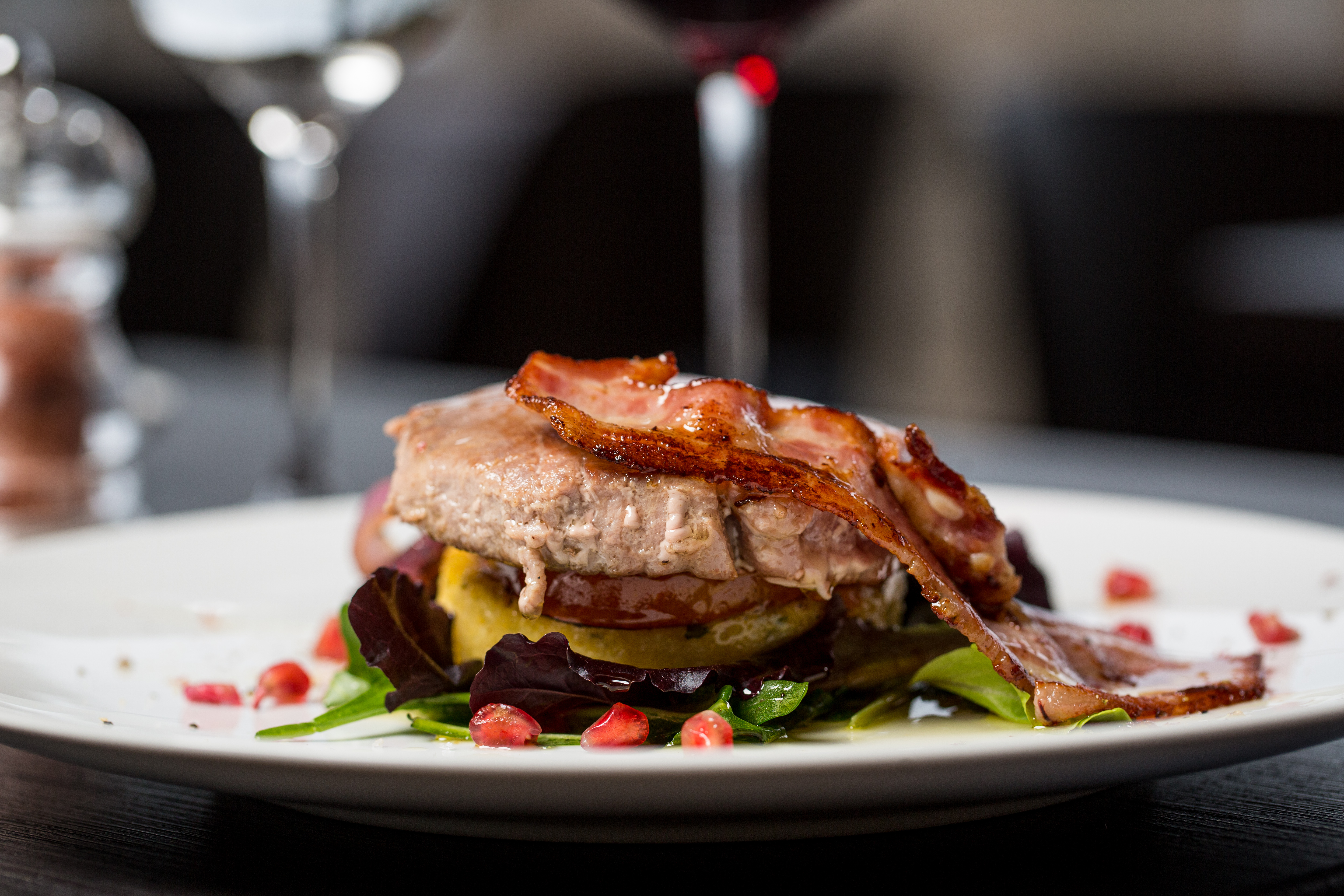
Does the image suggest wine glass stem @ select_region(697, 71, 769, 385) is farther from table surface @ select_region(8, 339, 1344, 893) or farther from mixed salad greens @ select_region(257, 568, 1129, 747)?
table surface @ select_region(8, 339, 1344, 893)

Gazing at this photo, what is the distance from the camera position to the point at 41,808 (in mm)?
1188

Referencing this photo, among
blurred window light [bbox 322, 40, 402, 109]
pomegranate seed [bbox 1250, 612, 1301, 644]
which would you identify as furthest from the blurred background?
pomegranate seed [bbox 1250, 612, 1301, 644]

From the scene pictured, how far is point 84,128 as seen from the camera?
10.6ft

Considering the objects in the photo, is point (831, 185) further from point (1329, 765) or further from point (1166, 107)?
point (1329, 765)

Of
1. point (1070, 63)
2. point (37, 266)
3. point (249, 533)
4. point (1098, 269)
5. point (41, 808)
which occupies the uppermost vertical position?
point (1070, 63)

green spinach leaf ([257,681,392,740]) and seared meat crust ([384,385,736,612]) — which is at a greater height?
seared meat crust ([384,385,736,612])

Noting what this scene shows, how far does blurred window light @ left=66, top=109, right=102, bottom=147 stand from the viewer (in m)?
3.19

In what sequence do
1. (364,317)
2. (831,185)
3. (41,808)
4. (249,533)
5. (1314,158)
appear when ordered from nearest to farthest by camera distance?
1. (41,808)
2. (249,533)
3. (1314,158)
4. (831,185)
5. (364,317)

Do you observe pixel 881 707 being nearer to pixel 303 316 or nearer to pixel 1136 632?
pixel 1136 632

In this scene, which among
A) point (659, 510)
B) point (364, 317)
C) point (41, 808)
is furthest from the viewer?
point (364, 317)

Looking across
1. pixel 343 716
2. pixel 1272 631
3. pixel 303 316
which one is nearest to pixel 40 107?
pixel 303 316

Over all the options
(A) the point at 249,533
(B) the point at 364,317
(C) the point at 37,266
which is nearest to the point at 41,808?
(A) the point at 249,533

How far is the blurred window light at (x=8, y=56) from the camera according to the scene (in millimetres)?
3115

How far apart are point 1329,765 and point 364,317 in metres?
9.44
